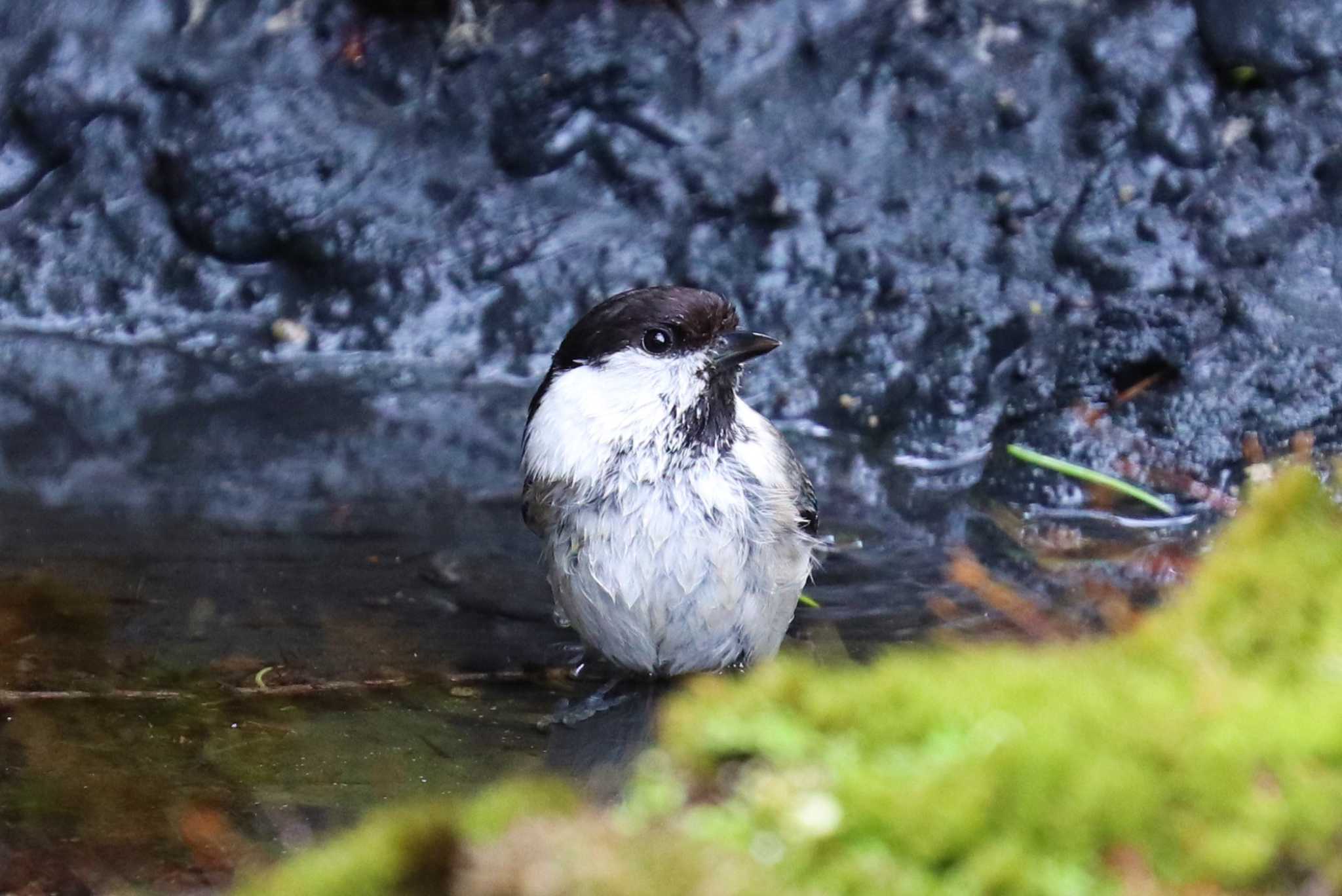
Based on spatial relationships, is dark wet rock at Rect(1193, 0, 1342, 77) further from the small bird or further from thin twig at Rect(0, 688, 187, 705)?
thin twig at Rect(0, 688, 187, 705)

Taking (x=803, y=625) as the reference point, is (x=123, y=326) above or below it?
above

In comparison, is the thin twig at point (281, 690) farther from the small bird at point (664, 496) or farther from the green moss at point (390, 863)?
the green moss at point (390, 863)

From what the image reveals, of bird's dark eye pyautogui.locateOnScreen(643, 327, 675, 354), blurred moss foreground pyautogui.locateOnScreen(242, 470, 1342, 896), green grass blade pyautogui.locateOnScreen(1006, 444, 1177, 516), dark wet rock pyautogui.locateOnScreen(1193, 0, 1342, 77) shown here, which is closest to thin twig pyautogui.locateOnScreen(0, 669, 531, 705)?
bird's dark eye pyautogui.locateOnScreen(643, 327, 675, 354)

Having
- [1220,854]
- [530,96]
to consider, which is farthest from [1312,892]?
[530,96]

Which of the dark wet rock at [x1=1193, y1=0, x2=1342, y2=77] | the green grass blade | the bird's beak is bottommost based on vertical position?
the green grass blade

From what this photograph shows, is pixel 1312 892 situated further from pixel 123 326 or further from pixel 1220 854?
pixel 123 326

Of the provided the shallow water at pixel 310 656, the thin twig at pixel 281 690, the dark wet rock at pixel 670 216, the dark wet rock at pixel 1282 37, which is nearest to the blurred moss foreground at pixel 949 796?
the shallow water at pixel 310 656

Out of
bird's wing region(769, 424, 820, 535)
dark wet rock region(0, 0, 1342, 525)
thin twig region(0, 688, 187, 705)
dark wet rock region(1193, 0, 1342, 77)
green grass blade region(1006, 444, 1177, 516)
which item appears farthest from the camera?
dark wet rock region(1193, 0, 1342, 77)
